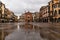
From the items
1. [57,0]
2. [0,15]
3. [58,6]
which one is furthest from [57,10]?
[0,15]

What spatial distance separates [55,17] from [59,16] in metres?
4.36

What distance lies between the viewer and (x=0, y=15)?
426 ft

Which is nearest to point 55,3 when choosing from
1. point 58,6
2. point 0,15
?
point 58,6

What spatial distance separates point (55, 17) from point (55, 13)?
263cm

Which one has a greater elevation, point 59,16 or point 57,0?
point 57,0

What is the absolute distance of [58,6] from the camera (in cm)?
10044

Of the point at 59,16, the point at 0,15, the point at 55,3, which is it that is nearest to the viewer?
the point at 59,16

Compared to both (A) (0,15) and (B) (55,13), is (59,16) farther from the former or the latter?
(A) (0,15)

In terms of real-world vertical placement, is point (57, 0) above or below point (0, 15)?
above

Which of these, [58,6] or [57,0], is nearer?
[58,6]

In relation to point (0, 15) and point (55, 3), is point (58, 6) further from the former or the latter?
point (0, 15)

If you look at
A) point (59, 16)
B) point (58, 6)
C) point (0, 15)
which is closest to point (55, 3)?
point (58, 6)

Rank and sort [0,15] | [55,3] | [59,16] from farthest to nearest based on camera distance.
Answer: [0,15]
[55,3]
[59,16]

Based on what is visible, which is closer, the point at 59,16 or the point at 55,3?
the point at 59,16
